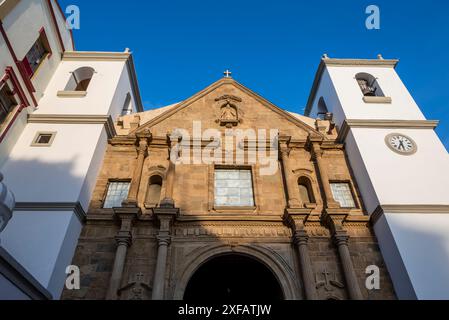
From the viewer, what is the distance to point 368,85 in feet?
51.5

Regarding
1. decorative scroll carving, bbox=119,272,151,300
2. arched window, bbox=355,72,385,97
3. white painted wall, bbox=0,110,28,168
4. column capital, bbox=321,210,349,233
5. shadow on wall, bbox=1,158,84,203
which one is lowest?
decorative scroll carving, bbox=119,272,151,300

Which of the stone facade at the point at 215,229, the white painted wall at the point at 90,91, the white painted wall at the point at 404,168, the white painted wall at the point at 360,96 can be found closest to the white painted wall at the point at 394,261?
the stone facade at the point at 215,229

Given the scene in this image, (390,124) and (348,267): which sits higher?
(390,124)

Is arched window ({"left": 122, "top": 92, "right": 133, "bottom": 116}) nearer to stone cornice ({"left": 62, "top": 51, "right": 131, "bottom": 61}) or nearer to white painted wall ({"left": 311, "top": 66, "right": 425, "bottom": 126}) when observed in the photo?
stone cornice ({"left": 62, "top": 51, "right": 131, "bottom": 61})

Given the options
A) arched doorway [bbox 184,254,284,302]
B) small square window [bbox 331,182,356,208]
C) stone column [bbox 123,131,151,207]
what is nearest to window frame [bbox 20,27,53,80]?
stone column [bbox 123,131,151,207]

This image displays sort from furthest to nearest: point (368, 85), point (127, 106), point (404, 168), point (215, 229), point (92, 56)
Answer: point (127, 106) < point (368, 85) < point (92, 56) < point (404, 168) < point (215, 229)

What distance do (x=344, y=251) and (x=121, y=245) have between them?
22.2ft

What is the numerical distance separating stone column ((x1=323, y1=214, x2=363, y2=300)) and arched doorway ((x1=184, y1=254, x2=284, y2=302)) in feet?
7.87

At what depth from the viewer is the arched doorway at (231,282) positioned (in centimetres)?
1072

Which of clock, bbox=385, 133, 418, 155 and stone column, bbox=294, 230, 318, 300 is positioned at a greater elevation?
clock, bbox=385, 133, 418, 155

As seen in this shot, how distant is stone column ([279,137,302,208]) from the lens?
A: 34.9 feet

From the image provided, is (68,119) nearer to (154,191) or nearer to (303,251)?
(154,191)

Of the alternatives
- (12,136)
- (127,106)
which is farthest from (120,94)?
(12,136)
